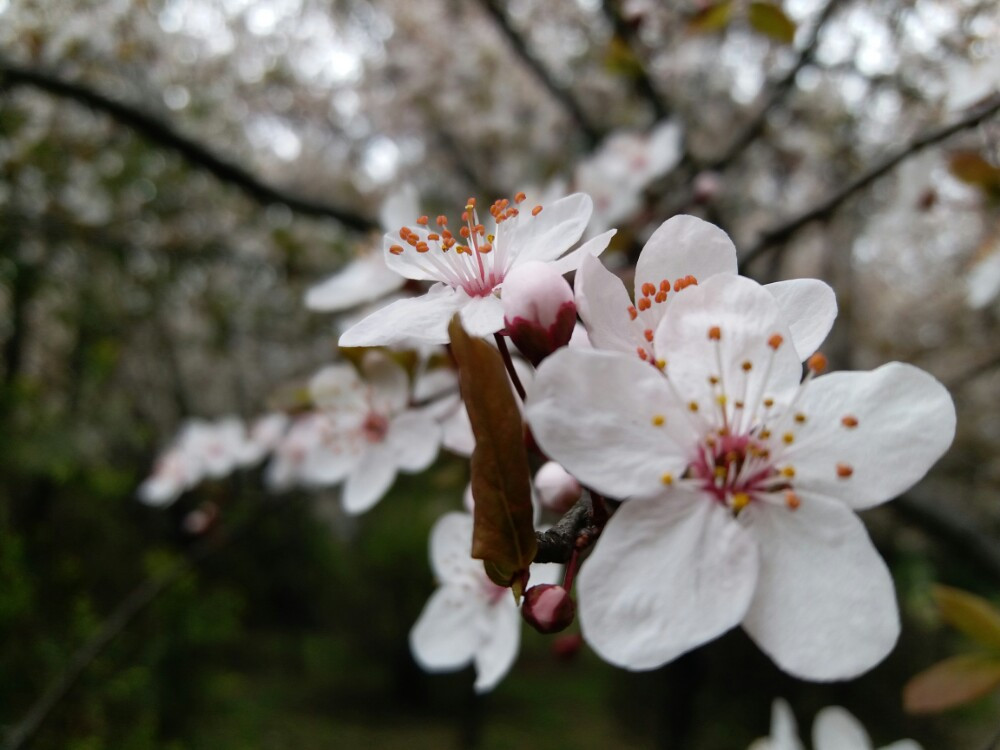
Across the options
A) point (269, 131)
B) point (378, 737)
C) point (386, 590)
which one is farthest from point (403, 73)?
point (378, 737)

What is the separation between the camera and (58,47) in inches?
87.4

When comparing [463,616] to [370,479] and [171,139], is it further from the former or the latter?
[171,139]

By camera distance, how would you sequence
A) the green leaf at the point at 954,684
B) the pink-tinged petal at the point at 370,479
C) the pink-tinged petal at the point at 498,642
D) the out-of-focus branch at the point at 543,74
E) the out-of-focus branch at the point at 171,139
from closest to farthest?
the pink-tinged petal at the point at 498,642, the green leaf at the point at 954,684, the pink-tinged petal at the point at 370,479, the out-of-focus branch at the point at 171,139, the out-of-focus branch at the point at 543,74

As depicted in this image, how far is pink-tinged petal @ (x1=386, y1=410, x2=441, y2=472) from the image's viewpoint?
0.97 metres

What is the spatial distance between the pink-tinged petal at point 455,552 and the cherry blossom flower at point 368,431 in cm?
9

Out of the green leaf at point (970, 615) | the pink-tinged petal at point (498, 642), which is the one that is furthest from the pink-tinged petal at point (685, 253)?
the green leaf at point (970, 615)

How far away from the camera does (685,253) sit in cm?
55

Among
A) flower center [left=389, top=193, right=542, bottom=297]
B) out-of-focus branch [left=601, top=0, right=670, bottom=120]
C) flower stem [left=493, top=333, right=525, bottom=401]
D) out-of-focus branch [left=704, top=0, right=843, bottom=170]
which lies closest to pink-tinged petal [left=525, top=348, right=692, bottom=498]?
flower stem [left=493, top=333, right=525, bottom=401]

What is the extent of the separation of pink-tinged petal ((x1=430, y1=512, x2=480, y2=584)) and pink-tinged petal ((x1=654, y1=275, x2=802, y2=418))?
1.48 feet

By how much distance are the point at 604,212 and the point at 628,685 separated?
320 cm

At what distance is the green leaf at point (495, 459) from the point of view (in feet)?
1.50

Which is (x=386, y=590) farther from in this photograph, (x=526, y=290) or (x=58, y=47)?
(x=526, y=290)

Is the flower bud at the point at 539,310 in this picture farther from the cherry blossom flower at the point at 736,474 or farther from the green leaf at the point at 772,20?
the green leaf at the point at 772,20

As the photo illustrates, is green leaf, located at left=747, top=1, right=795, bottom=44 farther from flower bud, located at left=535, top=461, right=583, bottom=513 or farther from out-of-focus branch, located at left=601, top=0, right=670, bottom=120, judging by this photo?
flower bud, located at left=535, top=461, right=583, bottom=513
